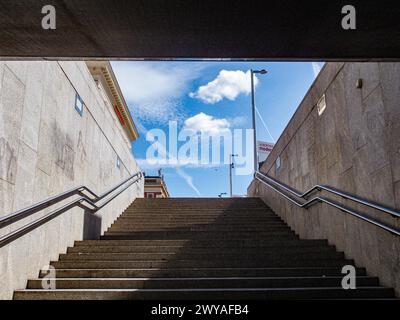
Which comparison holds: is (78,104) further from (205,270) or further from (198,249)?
(205,270)

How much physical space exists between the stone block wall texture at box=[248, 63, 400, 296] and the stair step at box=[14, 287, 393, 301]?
0.66m

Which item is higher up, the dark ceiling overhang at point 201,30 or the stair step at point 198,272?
the dark ceiling overhang at point 201,30

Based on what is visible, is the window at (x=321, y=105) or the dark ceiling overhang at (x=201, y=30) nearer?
the dark ceiling overhang at (x=201, y=30)

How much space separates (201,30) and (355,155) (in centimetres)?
326

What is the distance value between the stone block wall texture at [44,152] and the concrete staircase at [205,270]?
0.30m

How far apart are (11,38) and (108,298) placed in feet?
8.56

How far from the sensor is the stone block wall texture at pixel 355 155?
455 cm

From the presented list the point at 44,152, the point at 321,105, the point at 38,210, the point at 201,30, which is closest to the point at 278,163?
the point at 321,105

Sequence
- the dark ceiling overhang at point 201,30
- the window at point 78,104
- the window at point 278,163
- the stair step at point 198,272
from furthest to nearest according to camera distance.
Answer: the window at point 278,163
the window at point 78,104
the stair step at point 198,272
the dark ceiling overhang at point 201,30

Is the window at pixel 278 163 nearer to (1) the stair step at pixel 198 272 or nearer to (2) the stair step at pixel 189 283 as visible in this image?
(1) the stair step at pixel 198 272

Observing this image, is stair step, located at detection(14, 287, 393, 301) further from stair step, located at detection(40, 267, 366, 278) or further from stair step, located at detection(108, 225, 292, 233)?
stair step, located at detection(108, 225, 292, 233)

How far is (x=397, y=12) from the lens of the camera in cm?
301

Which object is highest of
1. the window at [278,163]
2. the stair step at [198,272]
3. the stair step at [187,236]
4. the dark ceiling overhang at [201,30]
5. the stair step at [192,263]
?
the window at [278,163]

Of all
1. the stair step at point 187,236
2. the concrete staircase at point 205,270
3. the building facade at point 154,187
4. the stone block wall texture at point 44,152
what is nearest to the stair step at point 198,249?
the concrete staircase at point 205,270
